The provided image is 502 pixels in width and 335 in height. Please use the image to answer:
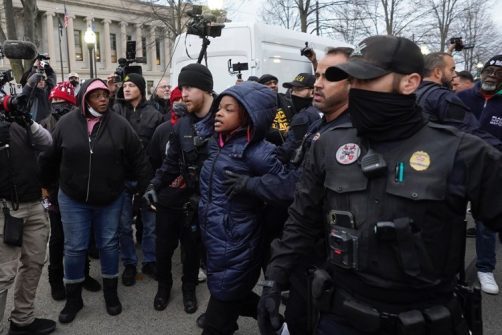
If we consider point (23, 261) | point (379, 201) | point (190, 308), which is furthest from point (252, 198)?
point (23, 261)

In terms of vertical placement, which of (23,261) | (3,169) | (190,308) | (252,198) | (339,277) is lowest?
(190,308)

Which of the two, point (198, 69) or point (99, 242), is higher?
point (198, 69)

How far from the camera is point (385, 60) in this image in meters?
1.75

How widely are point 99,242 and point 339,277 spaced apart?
8.75ft

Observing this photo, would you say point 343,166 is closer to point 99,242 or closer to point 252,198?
point 252,198

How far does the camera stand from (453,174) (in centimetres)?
164

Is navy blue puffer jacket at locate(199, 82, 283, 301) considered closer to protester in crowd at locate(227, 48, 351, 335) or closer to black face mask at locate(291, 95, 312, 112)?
protester in crowd at locate(227, 48, 351, 335)

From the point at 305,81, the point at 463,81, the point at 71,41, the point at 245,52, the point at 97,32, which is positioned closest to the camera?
the point at 305,81

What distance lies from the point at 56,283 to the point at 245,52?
5.42m

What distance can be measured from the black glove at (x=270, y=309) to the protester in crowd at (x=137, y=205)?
251 cm

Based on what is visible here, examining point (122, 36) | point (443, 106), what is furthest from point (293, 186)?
point (122, 36)

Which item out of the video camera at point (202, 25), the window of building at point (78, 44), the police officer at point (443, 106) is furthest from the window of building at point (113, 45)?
the police officer at point (443, 106)

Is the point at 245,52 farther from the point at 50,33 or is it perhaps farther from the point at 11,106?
the point at 50,33

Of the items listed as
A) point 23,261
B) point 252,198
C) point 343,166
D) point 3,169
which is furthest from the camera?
point 23,261
